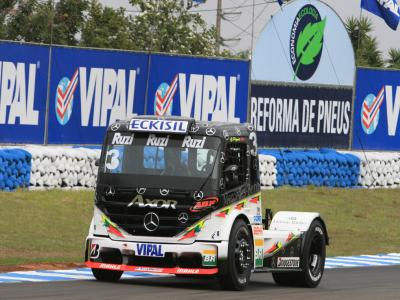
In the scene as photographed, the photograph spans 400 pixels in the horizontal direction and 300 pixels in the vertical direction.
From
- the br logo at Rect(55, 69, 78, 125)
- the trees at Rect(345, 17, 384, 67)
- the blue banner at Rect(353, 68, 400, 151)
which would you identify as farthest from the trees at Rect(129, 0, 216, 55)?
the br logo at Rect(55, 69, 78, 125)

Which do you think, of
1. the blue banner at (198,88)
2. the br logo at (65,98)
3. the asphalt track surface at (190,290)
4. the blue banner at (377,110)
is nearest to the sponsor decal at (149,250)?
the asphalt track surface at (190,290)

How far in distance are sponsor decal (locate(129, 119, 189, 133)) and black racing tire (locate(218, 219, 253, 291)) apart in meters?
1.41

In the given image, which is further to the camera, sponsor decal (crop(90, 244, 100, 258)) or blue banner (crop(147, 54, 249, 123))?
blue banner (crop(147, 54, 249, 123))

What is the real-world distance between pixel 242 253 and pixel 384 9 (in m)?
21.7

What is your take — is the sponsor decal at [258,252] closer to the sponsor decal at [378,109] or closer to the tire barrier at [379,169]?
the tire barrier at [379,169]

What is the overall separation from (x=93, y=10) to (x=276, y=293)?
32.5 m

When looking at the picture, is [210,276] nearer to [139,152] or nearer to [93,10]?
[139,152]

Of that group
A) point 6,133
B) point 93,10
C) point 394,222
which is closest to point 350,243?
point 394,222

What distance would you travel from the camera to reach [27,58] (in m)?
26.2

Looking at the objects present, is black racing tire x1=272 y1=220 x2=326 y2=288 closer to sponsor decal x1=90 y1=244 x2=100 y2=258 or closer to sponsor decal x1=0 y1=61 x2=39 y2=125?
sponsor decal x1=90 y1=244 x2=100 y2=258

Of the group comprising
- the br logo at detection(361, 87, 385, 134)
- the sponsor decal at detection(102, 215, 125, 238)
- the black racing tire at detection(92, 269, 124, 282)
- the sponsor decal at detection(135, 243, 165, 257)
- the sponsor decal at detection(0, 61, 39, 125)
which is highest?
the br logo at detection(361, 87, 385, 134)

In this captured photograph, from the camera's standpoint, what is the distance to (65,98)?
88.9 feet

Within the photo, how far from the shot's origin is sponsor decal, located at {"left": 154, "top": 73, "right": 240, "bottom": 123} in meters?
29.3

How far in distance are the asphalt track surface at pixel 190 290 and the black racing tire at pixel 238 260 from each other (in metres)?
0.17
